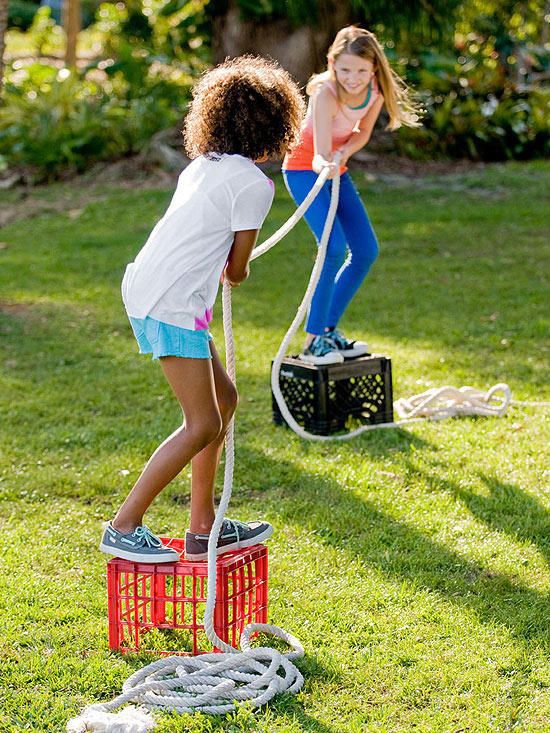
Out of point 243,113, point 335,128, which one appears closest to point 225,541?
point 243,113

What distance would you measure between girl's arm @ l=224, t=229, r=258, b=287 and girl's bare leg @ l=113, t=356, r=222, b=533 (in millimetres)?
265

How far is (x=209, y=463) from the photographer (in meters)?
3.16

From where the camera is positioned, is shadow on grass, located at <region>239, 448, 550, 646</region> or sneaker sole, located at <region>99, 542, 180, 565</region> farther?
shadow on grass, located at <region>239, 448, 550, 646</region>

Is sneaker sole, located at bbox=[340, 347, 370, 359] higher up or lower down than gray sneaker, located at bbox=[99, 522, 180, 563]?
lower down

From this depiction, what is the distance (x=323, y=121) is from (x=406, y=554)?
6.46ft

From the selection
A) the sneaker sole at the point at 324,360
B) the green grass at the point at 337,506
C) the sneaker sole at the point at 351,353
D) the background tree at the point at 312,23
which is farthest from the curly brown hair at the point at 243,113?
the background tree at the point at 312,23

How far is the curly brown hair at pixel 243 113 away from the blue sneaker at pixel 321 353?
6.39 ft

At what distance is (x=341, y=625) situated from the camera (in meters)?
3.13

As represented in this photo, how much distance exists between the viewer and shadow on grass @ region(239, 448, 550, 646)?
10.5ft

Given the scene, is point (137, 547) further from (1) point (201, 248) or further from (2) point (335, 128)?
(2) point (335, 128)

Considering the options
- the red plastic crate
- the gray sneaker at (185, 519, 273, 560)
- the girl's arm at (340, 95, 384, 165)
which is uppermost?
the girl's arm at (340, 95, 384, 165)

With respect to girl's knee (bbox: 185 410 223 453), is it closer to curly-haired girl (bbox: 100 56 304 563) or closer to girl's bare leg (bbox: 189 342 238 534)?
curly-haired girl (bbox: 100 56 304 563)

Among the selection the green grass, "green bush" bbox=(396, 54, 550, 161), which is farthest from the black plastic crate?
"green bush" bbox=(396, 54, 550, 161)

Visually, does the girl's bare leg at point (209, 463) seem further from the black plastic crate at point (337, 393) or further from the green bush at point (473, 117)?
the green bush at point (473, 117)
